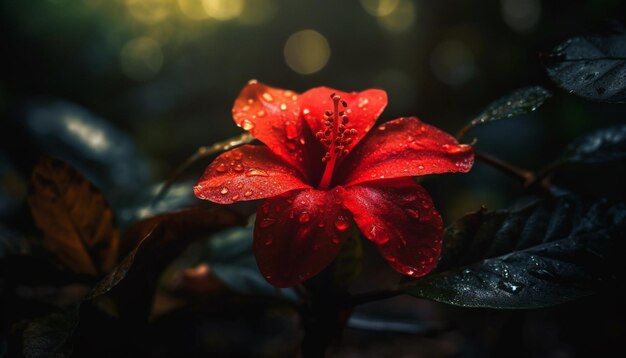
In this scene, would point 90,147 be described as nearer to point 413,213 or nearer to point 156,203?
point 156,203

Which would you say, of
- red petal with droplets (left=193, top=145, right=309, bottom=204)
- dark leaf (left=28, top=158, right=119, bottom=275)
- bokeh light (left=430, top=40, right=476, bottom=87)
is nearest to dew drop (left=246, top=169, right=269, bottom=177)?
red petal with droplets (left=193, top=145, right=309, bottom=204)

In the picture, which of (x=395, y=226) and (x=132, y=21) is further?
(x=132, y=21)

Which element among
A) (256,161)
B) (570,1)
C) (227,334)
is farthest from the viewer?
(570,1)

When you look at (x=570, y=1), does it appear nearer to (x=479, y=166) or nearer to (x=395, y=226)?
(x=479, y=166)

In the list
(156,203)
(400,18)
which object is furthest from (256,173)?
(400,18)

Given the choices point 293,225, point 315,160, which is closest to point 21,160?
point 315,160

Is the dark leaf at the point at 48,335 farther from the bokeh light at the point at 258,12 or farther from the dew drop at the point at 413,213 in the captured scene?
the bokeh light at the point at 258,12

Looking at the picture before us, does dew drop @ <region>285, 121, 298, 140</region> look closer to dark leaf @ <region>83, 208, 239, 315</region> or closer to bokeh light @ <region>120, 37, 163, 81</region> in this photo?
dark leaf @ <region>83, 208, 239, 315</region>

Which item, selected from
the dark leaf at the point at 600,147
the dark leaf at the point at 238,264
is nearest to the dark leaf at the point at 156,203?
the dark leaf at the point at 238,264
